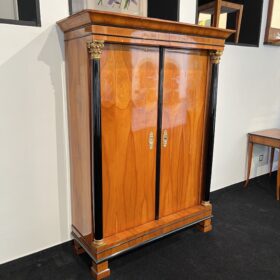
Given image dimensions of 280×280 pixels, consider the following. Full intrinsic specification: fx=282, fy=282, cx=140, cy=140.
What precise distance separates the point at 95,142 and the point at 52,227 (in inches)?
32.2

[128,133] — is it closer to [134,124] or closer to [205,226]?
[134,124]

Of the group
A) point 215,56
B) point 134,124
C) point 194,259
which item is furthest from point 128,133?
point 194,259

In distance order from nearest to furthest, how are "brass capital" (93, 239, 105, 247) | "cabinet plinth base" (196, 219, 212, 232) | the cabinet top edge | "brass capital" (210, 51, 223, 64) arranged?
the cabinet top edge
"brass capital" (93, 239, 105, 247)
"brass capital" (210, 51, 223, 64)
"cabinet plinth base" (196, 219, 212, 232)

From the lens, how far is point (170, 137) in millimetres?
2014

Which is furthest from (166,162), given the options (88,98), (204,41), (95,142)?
(204,41)

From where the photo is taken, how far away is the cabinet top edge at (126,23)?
1456 millimetres

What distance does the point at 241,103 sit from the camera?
302 centimetres

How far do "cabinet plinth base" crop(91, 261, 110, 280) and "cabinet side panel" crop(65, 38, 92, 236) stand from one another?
21cm

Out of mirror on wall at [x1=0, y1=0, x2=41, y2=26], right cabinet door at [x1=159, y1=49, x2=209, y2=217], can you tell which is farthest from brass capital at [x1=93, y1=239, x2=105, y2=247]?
mirror on wall at [x1=0, y1=0, x2=41, y2=26]

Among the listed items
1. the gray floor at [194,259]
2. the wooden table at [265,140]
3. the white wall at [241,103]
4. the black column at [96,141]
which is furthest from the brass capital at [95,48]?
the wooden table at [265,140]

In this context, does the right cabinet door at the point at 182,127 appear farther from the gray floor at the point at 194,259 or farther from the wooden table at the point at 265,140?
the wooden table at the point at 265,140

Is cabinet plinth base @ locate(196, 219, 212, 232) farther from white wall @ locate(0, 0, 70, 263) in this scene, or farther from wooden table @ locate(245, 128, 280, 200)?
white wall @ locate(0, 0, 70, 263)

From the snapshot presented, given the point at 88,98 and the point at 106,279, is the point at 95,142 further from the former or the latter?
the point at 106,279

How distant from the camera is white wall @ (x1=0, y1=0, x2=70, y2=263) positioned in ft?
5.57
